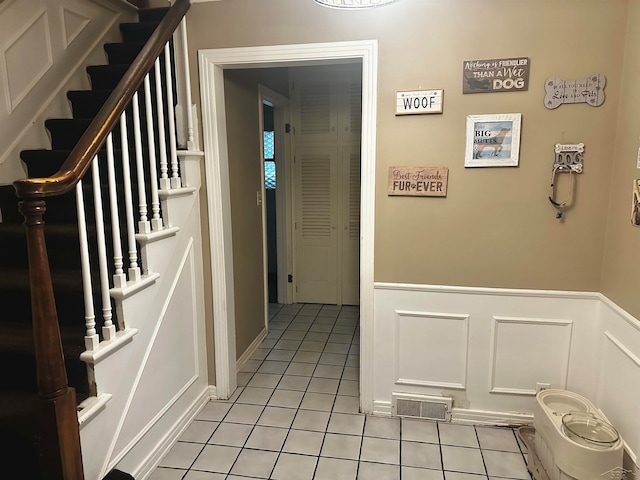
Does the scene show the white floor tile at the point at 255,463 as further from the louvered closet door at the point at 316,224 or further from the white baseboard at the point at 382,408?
the louvered closet door at the point at 316,224

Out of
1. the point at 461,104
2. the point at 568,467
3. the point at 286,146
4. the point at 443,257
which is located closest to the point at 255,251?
the point at 286,146

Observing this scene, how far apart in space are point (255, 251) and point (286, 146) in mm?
1365

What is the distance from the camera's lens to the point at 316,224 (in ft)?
15.1

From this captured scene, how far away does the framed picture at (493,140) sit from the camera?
2316mm

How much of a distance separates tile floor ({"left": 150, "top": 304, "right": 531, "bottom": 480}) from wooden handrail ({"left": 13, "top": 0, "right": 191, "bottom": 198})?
1527 millimetres

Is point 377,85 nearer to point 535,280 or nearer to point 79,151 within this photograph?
point 535,280

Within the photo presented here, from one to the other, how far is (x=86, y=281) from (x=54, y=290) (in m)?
0.33

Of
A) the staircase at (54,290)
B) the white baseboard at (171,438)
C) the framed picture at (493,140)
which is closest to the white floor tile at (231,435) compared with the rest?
the white baseboard at (171,438)

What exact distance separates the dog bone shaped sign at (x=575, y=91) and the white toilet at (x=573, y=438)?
4.96ft

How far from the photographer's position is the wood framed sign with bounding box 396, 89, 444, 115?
7.75 feet

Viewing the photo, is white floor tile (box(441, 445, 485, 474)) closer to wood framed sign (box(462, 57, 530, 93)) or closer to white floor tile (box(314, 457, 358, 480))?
white floor tile (box(314, 457, 358, 480))

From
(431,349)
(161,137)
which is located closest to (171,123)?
(161,137)

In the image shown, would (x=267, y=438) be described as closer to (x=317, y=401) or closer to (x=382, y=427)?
(x=317, y=401)

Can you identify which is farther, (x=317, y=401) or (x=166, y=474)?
(x=317, y=401)
